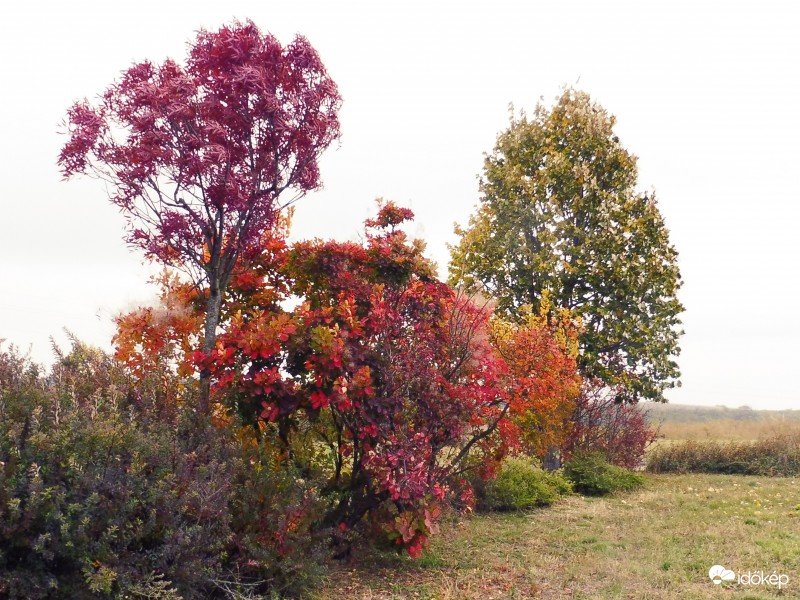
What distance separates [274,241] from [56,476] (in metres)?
4.19

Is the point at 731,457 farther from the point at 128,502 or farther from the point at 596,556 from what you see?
the point at 128,502

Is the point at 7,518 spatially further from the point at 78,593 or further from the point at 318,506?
the point at 318,506

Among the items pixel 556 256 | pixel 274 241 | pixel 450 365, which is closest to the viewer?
pixel 450 365

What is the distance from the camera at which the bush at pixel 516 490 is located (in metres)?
10.8

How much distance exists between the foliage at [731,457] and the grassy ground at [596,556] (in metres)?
5.49

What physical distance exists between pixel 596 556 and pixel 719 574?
4.52 ft

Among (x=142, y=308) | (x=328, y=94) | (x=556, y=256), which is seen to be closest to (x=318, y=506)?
(x=142, y=308)

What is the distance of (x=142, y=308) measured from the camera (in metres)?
7.98

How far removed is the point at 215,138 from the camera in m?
7.09

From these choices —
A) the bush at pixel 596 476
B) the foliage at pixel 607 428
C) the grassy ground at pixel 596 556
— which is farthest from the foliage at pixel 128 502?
the foliage at pixel 607 428

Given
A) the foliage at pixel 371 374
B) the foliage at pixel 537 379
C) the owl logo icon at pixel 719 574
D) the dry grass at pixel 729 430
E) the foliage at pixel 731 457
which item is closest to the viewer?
the foliage at pixel 371 374

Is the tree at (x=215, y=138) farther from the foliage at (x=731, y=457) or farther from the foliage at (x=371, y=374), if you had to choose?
the foliage at (x=731, y=457)

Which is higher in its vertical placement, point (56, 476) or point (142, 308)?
point (142, 308)

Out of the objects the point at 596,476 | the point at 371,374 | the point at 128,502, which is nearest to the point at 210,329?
the point at 371,374
